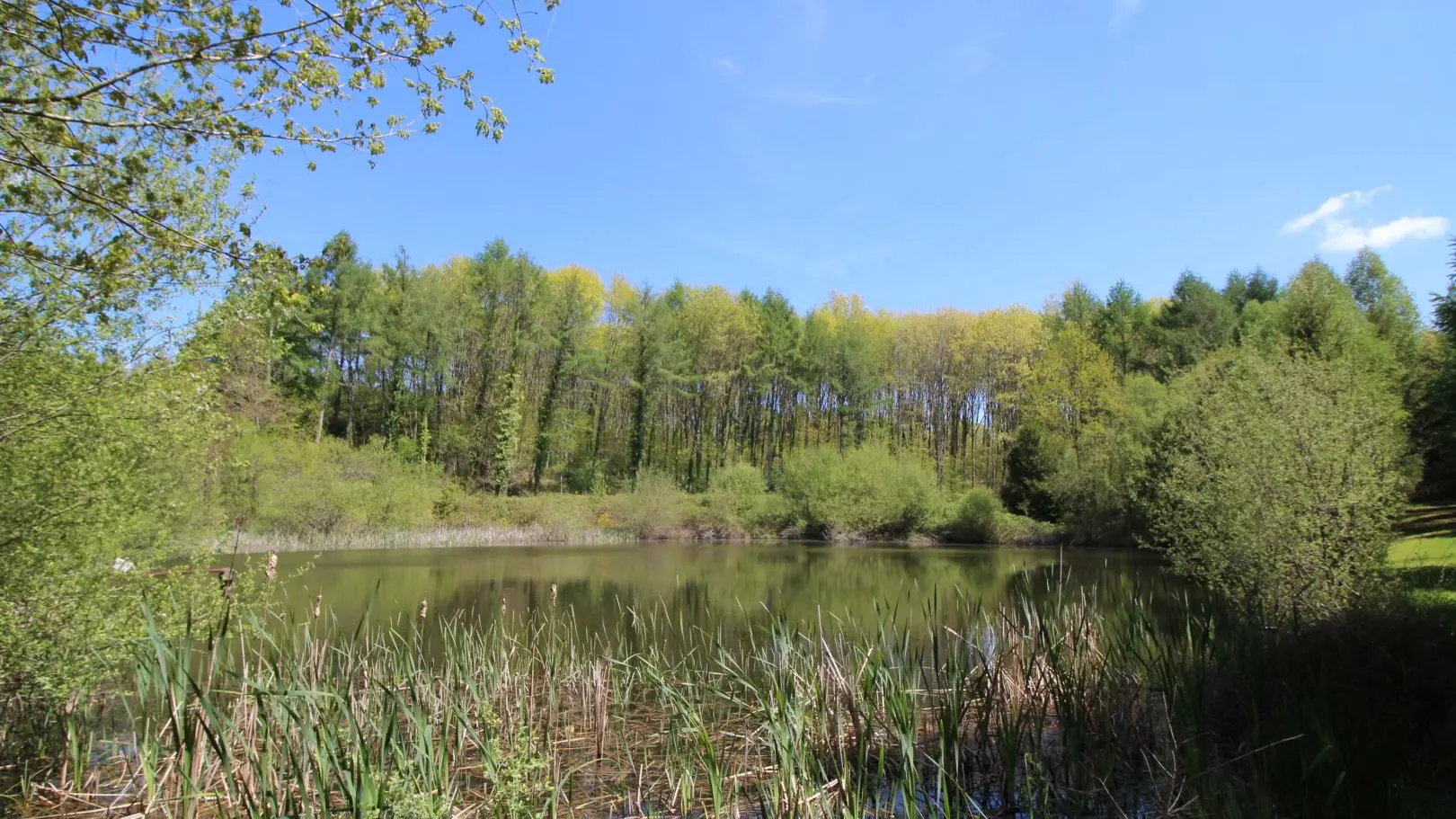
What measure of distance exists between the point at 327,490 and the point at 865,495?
81.8 feet

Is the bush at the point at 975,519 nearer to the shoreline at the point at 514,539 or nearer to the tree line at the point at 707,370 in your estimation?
the shoreline at the point at 514,539

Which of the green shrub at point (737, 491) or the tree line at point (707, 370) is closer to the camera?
the tree line at point (707, 370)

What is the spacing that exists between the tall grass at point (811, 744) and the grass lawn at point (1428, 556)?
167 inches

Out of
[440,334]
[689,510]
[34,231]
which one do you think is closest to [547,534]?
[689,510]

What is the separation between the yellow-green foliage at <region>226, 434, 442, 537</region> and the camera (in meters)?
27.9

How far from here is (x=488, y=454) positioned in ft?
143

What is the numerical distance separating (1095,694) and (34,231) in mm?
8292

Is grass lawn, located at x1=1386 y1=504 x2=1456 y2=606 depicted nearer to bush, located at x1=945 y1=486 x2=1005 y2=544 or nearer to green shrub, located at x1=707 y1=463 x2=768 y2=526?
bush, located at x1=945 y1=486 x2=1005 y2=544

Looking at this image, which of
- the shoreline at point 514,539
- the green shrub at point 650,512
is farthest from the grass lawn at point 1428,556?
→ the green shrub at point 650,512

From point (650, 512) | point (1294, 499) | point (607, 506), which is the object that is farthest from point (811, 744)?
point (607, 506)

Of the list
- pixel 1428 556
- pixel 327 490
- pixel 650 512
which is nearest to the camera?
pixel 1428 556

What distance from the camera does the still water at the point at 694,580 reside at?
13.8 m

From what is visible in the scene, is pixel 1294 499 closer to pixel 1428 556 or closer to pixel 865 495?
pixel 1428 556

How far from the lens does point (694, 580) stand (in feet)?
70.2
